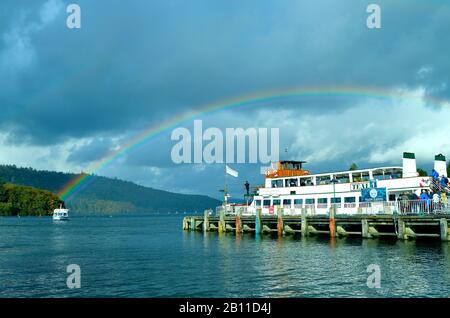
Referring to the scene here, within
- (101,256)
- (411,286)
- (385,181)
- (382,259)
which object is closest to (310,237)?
(385,181)

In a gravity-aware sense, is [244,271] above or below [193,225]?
below

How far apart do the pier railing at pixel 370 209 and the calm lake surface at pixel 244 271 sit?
3422 mm

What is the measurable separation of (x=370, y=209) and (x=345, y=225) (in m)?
6.60

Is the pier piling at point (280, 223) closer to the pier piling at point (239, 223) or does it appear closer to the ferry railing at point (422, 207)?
the pier piling at point (239, 223)

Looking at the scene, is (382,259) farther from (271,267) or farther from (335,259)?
(271,267)

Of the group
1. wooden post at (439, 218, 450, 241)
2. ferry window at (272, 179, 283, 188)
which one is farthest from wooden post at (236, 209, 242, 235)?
wooden post at (439, 218, 450, 241)

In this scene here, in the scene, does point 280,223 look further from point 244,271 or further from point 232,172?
point 244,271

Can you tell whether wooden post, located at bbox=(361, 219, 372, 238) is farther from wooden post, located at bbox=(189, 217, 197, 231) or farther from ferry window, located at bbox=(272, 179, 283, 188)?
wooden post, located at bbox=(189, 217, 197, 231)

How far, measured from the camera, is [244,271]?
3428 cm

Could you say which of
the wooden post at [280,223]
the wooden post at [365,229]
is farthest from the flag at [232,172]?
the wooden post at [365,229]

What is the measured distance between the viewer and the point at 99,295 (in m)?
26.5

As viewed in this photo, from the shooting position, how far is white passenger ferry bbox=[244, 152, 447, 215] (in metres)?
51.7

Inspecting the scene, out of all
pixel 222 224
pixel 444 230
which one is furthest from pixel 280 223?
pixel 444 230
